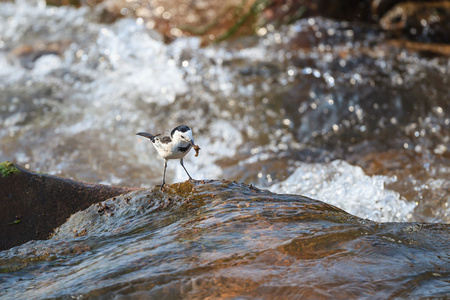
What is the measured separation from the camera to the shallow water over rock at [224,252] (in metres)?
3.02

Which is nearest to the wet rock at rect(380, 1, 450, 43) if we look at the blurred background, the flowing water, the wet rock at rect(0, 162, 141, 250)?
the blurred background

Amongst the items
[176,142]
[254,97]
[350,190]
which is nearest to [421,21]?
[254,97]

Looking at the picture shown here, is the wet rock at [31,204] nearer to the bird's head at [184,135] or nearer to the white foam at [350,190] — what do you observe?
the bird's head at [184,135]

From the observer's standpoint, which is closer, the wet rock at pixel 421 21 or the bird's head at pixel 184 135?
the bird's head at pixel 184 135

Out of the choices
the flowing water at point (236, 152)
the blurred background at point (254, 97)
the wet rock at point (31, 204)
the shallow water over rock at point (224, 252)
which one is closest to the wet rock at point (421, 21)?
the blurred background at point (254, 97)

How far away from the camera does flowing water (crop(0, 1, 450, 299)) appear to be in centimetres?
319

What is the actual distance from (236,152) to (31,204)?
441cm

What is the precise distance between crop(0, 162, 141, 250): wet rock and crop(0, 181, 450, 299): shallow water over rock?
0.22 m

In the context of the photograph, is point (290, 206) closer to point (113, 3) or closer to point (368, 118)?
point (368, 118)

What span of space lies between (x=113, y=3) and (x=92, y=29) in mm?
914

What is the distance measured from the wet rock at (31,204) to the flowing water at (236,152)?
278mm

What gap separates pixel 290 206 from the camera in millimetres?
3885

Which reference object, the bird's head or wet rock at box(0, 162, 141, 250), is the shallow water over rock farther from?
the bird's head

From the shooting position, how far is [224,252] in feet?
10.9
